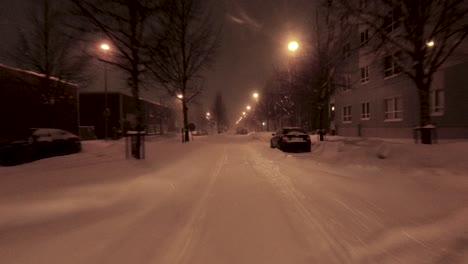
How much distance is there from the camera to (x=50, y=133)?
1376 centimetres

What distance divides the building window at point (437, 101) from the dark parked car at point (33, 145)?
22.6 meters

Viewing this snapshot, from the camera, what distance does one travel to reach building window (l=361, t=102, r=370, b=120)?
1053 inches

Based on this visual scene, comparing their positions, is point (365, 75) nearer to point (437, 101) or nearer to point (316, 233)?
point (437, 101)

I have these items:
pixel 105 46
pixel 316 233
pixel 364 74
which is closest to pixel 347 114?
pixel 364 74

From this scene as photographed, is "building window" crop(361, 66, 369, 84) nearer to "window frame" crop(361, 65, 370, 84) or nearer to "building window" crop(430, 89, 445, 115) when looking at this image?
"window frame" crop(361, 65, 370, 84)

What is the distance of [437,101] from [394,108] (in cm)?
457

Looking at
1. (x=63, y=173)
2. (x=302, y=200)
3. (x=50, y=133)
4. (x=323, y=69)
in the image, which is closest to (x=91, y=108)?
(x=50, y=133)

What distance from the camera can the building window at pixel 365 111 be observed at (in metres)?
26.8

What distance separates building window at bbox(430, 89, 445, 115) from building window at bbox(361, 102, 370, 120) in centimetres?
794

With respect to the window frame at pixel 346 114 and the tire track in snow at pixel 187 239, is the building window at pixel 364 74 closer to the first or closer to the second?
the window frame at pixel 346 114

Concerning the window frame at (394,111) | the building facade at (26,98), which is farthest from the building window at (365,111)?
the building facade at (26,98)

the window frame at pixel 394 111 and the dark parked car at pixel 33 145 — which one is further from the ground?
the window frame at pixel 394 111

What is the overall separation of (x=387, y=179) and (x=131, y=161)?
8489mm

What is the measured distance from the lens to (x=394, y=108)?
2281 cm
